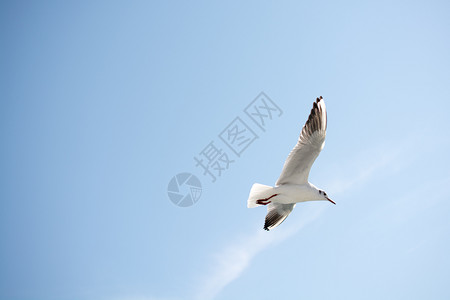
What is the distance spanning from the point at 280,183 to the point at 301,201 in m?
0.82

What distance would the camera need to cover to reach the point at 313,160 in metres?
6.94

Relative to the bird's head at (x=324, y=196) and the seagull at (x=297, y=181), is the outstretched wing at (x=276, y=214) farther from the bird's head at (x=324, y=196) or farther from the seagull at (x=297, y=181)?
the bird's head at (x=324, y=196)

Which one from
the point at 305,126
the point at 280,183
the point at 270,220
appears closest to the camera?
the point at 305,126

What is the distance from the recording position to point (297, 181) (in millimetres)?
7301

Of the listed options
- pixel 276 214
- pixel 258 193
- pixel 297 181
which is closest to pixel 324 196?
pixel 297 181

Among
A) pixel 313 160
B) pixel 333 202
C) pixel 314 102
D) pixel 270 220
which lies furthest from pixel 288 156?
pixel 270 220

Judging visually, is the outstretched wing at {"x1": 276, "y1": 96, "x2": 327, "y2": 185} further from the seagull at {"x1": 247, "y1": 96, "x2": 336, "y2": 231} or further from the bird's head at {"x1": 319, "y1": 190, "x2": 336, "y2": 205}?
the bird's head at {"x1": 319, "y1": 190, "x2": 336, "y2": 205}

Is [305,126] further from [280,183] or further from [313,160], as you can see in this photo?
[280,183]

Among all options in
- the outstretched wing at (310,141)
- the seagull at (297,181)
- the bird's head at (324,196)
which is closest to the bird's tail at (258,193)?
the seagull at (297,181)

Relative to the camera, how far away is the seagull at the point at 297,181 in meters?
6.72

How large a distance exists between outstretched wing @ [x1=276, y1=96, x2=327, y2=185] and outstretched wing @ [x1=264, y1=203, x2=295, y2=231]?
1497mm

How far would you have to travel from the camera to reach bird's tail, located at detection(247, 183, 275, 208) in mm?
7324

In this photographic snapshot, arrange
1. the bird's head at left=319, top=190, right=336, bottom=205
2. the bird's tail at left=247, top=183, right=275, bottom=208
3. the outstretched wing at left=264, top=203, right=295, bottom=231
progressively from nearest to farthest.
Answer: the bird's tail at left=247, top=183, right=275, bottom=208
the bird's head at left=319, top=190, right=336, bottom=205
the outstretched wing at left=264, top=203, right=295, bottom=231

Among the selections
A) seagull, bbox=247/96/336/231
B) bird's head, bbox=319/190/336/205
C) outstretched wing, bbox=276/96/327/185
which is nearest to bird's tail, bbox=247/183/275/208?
seagull, bbox=247/96/336/231
